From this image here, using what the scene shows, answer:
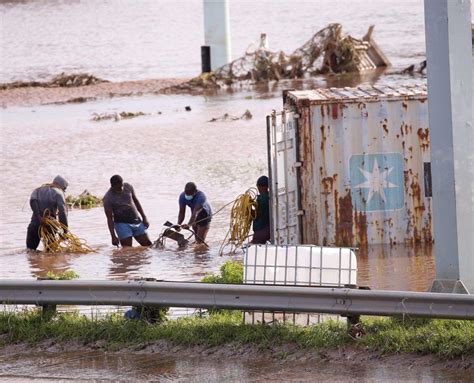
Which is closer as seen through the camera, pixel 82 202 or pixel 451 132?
pixel 451 132

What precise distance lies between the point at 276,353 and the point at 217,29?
1326 inches

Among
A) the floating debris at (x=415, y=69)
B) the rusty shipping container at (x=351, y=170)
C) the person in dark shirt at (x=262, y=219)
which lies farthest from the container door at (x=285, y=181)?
the floating debris at (x=415, y=69)

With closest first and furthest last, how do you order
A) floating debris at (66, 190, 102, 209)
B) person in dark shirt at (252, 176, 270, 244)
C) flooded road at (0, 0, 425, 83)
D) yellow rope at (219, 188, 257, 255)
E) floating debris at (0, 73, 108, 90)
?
person in dark shirt at (252, 176, 270, 244) < yellow rope at (219, 188, 257, 255) < floating debris at (66, 190, 102, 209) < floating debris at (0, 73, 108, 90) < flooded road at (0, 0, 425, 83)

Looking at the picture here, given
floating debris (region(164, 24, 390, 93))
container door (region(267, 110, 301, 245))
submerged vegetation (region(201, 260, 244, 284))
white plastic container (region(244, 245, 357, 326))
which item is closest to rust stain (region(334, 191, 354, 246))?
container door (region(267, 110, 301, 245))

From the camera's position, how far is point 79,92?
132 ft

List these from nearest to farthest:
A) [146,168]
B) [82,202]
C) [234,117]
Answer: [82,202] → [146,168] → [234,117]

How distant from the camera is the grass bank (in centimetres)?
909

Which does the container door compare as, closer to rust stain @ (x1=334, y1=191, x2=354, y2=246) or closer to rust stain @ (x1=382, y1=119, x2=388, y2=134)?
rust stain @ (x1=334, y1=191, x2=354, y2=246)

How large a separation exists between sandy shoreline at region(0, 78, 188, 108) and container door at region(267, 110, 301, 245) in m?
23.8

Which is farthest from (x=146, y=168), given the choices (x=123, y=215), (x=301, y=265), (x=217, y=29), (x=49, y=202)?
(x=217, y=29)

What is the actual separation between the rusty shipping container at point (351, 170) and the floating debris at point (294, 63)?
2422 centimetres

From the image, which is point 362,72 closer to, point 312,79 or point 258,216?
point 312,79

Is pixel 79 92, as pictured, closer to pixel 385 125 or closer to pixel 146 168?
pixel 146 168

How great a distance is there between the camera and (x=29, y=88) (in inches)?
1636
